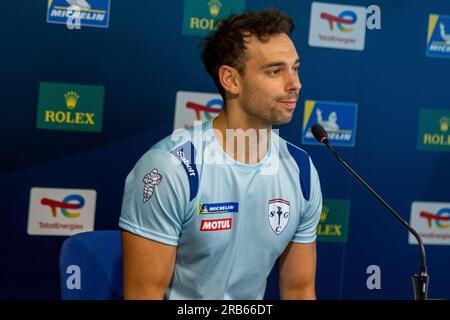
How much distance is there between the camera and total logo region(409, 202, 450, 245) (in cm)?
377

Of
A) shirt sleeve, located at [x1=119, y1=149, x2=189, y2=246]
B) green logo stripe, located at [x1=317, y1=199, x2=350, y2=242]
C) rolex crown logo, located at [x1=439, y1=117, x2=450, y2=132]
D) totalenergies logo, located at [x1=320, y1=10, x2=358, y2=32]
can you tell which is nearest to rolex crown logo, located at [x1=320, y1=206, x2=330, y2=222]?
green logo stripe, located at [x1=317, y1=199, x2=350, y2=242]

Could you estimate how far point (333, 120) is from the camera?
3629 millimetres

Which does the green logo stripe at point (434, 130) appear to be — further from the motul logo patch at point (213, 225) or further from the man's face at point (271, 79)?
the motul logo patch at point (213, 225)

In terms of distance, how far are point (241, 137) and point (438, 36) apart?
1.50 meters

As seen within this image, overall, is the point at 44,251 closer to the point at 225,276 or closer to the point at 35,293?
the point at 35,293

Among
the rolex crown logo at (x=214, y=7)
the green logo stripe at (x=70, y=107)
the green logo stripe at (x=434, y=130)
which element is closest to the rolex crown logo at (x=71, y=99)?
the green logo stripe at (x=70, y=107)

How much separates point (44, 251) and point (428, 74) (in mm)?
1805

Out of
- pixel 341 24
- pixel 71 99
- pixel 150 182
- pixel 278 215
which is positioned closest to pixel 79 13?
pixel 71 99

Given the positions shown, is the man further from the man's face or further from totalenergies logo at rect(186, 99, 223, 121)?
totalenergies logo at rect(186, 99, 223, 121)

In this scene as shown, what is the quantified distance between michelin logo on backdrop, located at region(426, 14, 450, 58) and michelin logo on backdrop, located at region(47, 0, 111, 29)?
1.38 m

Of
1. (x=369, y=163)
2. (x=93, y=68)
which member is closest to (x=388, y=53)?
(x=369, y=163)
